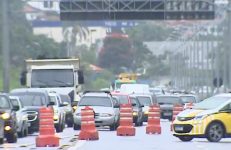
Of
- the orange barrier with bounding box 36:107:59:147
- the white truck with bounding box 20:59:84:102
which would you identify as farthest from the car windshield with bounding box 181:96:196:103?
the orange barrier with bounding box 36:107:59:147

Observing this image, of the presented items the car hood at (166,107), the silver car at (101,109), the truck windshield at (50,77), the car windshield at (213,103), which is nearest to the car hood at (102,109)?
the silver car at (101,109)

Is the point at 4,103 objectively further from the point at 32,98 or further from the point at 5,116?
the point at 32,98

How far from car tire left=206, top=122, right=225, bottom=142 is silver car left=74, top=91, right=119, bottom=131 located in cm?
1054

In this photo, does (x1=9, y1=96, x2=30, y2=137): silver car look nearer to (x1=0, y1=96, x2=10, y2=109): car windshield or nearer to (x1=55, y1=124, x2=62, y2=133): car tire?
(x1=0, y1=96, x2=10, y2=109): car windshield

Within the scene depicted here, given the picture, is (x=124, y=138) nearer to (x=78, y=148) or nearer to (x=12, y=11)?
(x=78, y=148)

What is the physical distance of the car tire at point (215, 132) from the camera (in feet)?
112

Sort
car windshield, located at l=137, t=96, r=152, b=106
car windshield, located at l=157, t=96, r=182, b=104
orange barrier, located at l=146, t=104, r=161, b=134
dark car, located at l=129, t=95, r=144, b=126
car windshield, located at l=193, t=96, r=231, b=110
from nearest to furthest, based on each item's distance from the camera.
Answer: car windshield, located at l=193, t=96, r=231, b=110 → orange barrier, located at l=146, t=104, r=161, b=134 → dark car, located at l=129, t=95, r=144, b=126 → car windshield, located at l=137, t=96, r=152, b=106 → car windshield, located at l=157, t=96, r=182, b=104

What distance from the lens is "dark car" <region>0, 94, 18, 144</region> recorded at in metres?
32.6

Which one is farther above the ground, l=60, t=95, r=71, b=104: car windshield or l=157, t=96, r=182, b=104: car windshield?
l=60, t=95, r=71, b=104: car windshield

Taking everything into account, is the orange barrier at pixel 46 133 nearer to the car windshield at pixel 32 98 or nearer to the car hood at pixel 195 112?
the car hood at pixel 195 112

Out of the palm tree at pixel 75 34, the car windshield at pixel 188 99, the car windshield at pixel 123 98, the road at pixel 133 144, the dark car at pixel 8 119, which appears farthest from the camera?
the palm tree at pixel 75 34

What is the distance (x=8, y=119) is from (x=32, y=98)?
9.79 m

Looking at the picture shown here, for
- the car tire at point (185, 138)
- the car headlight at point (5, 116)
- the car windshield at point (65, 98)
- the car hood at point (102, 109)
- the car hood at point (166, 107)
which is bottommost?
the car hood at point (166, 107)

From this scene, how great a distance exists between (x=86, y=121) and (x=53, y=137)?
3198 millimetres
